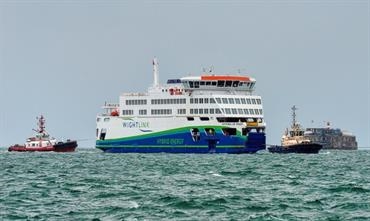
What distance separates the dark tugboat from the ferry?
13.7 meters

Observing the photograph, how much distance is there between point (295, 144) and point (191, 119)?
2128 centimetres

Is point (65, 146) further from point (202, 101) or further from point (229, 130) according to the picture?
point (229, 130)

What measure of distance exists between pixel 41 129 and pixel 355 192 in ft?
343

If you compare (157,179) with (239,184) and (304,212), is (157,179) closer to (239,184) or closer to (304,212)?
(239,184)

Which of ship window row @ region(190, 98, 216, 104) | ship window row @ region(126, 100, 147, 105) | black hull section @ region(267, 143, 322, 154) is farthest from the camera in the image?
black hull section @ region(267, 143, 322, 154)

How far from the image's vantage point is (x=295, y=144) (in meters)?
135

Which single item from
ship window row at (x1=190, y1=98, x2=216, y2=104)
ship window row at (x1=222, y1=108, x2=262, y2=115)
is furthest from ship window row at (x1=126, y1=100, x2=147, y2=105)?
ship window row at (x1=222, y1=108, x2=262, y2=115)

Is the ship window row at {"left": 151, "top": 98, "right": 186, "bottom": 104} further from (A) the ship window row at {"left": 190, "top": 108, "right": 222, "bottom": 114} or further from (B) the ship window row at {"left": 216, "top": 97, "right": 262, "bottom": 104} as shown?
(B) the ship window row at {"left": 216, "top": 97, "right": 262, "bottom": 104}

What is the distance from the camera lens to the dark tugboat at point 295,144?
134625mm

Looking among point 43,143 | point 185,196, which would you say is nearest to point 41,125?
point 43,143

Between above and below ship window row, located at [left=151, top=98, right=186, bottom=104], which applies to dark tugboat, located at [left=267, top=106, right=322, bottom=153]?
below

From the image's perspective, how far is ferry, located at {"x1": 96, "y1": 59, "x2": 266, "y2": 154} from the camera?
4614 inches

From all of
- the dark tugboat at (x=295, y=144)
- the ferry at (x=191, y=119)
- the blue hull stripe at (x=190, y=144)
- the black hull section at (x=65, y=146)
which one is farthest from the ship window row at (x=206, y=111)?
the black hull section at (x=65, y=146)

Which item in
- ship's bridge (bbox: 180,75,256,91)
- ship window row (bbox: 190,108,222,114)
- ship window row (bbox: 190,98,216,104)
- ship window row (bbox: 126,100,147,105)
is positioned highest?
ship's bridge (bbox: 180,75,256,91)
